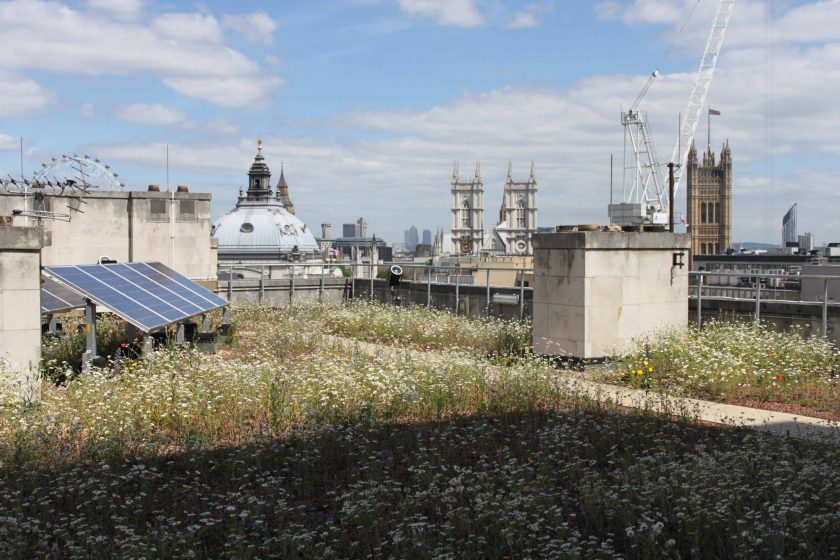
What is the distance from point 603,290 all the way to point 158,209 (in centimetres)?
1517

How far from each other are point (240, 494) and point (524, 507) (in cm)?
225

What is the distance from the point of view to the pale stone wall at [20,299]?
1081cm

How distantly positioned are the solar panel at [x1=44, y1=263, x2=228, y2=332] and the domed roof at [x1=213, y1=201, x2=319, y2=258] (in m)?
121

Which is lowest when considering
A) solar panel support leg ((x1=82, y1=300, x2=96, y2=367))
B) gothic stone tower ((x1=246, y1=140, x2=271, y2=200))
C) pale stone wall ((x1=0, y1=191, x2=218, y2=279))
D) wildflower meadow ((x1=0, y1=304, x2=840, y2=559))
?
wildflower meadow ((x1=0, y1=304, x2=840, y2=559))

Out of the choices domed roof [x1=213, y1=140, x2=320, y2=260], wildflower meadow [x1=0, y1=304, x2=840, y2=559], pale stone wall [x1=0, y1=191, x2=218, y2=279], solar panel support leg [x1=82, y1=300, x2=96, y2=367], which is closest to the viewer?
wildflower meadow [x1=0, y1=304, x2=840, y2=559]

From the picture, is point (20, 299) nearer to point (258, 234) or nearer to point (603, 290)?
point (603, 290)

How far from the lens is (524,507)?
21.7 ft

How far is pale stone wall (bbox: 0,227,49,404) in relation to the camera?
1081 cm

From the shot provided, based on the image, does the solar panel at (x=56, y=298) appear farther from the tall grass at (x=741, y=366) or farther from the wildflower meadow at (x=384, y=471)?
the tall grass at (x=741, y=366)

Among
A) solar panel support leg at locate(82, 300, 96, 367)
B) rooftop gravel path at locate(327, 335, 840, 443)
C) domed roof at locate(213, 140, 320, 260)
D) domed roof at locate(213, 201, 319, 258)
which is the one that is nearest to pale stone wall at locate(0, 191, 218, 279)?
solar panel support leg at locate(82, 300, 96, 367)

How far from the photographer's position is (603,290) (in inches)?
551

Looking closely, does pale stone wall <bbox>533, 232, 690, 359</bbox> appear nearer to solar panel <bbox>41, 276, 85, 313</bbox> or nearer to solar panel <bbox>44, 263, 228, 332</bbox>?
solar panel <bbox>44, 263, 228, 332</bbox>

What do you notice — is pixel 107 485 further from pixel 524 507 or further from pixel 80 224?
pixel 80 224

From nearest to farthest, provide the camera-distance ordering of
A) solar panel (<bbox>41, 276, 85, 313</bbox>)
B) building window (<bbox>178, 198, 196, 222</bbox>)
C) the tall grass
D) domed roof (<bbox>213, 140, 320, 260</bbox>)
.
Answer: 1. the tall grass
2. solar panel (<bbox>41, 276, 85, 313</bbox>)
3. building window (<bbox>178, 198, 196, 222</bbox>)
4. domed roof (<bbox>213, 140, 320, 260</bbox>)
